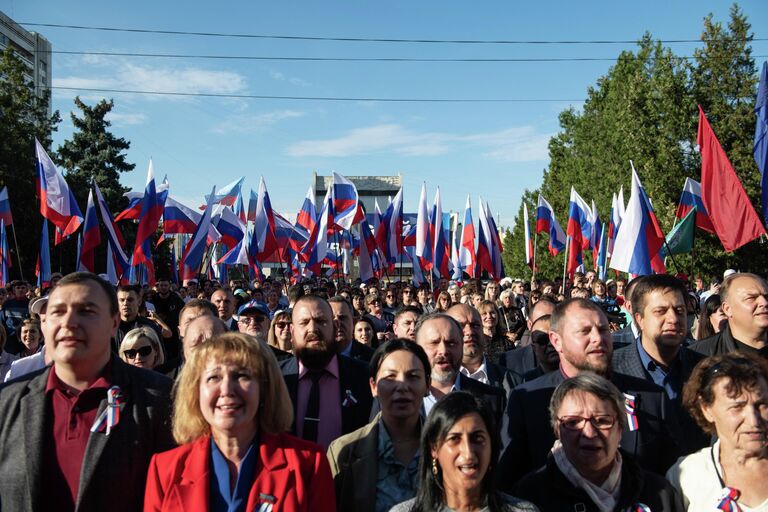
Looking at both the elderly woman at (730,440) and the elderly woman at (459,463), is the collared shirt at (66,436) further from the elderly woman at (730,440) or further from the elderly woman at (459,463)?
the elderly woman at (730,440)

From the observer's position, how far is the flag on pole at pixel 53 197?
12.9m

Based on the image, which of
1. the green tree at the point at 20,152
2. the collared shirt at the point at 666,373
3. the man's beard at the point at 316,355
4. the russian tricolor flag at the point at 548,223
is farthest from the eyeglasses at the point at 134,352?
the green tree at the point at 20,152

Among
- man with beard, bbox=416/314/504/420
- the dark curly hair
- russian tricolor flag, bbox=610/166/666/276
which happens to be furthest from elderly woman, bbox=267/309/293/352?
russian tricolor flag, bbox=610/166/666/276

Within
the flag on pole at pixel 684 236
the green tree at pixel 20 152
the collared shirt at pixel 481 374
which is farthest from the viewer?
the green tree at pixel 20 152

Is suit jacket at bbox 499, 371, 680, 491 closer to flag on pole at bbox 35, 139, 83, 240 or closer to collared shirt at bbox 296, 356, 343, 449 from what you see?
collared shirt at bbox 296, 356, 343, 449

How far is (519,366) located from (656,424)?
2560 mm

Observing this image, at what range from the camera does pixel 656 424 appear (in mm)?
3510

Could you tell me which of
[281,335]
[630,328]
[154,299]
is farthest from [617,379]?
[154,299]

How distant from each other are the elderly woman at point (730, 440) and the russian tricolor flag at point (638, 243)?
7.04 metres

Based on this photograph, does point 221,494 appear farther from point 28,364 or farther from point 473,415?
point 28,364

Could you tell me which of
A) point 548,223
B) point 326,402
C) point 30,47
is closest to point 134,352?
point 326,402

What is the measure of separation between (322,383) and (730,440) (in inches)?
95.3

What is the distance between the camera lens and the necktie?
163 inches

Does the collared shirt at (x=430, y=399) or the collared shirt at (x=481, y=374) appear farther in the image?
the collared shirt at (x=481, y=374)
